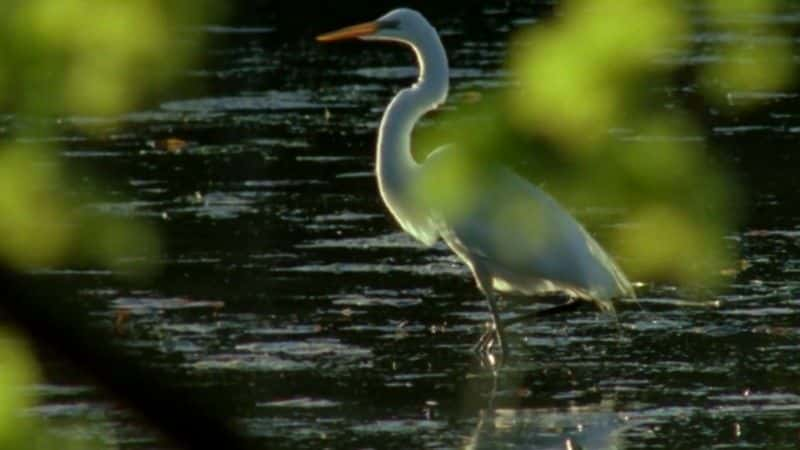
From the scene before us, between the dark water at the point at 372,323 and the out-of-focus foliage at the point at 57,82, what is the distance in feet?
11.1

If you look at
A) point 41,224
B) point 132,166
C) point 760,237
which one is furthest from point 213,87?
point 41,224

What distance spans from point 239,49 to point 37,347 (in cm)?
1625

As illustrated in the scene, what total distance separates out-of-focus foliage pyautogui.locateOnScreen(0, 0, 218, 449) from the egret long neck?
6793 mm

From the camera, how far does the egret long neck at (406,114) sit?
855 centimetres

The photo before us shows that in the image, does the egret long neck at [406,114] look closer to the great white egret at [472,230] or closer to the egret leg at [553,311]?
the great white egret at [472,230]

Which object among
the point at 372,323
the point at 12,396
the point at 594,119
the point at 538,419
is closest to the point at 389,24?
the point at 372,323

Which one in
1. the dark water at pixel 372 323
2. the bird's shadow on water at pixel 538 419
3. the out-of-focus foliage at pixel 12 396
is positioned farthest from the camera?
the dark water at pixel 372 323

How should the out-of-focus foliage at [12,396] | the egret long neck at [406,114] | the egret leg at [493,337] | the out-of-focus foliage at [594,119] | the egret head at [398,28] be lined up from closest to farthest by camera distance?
the out-of-focus foliage at [594,119]
the out-of-focus foliage at [12,396]
the egret leg at [493,337]
the egret long neck at [406,114]
the egret head at [398,28]

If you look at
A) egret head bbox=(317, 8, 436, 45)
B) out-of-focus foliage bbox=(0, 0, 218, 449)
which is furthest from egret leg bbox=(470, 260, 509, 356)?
out-of-focus foliage bbox=(0, 0, 218, 449)

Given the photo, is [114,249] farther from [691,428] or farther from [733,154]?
[733,154]

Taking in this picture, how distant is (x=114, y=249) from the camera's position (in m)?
1.53

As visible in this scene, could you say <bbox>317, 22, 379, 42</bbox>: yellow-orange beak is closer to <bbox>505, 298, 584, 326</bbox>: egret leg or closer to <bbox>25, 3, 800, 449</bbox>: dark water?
<bbox>25, 3, 800, 449</bbox>: dark water

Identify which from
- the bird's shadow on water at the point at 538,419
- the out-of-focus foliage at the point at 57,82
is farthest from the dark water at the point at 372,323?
the out-of-focus foliage at the point at 57,82

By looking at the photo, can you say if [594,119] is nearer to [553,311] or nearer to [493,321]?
[493,321]
